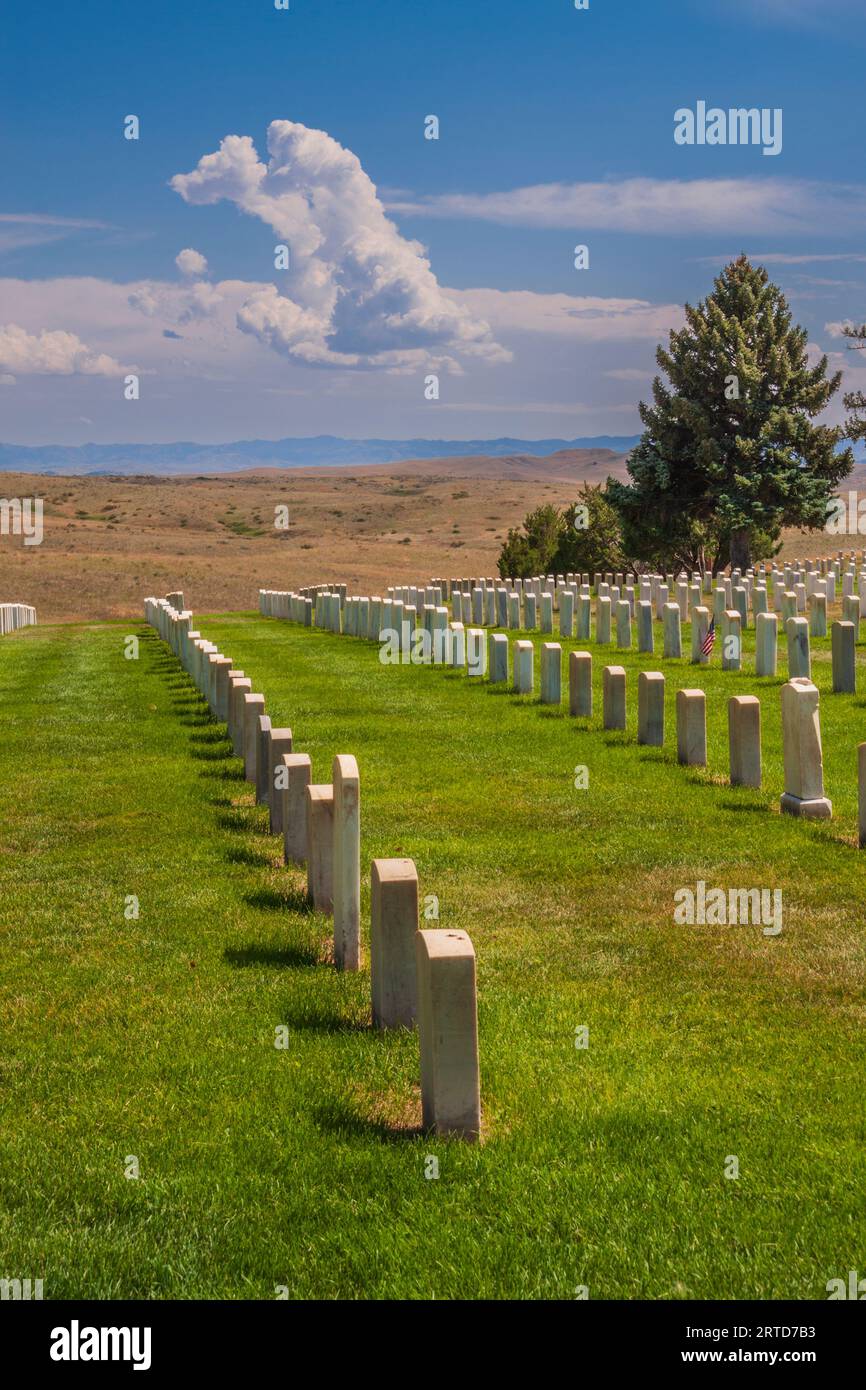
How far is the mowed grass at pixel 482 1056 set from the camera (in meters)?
4.40

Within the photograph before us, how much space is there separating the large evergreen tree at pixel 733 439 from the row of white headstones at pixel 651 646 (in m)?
2.74

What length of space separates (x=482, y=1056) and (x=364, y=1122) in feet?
2.73

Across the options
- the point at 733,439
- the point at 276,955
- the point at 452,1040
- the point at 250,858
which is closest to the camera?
the point at 452,1040

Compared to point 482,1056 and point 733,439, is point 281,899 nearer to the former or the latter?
point 482,1056

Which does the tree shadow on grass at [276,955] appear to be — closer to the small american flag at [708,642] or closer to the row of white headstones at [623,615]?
the row of white headstones at [623,615]

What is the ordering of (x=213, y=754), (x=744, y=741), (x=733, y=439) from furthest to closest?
(x=733, y=439)
(x=213, y=754)
(x=744, y=741)

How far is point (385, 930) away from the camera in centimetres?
620

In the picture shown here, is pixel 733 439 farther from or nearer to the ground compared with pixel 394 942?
farther from the ground

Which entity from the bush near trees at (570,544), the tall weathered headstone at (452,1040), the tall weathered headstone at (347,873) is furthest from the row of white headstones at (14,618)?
the tall weathered headstone at (452,1040)

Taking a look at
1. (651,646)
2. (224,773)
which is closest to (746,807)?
(224,773)
